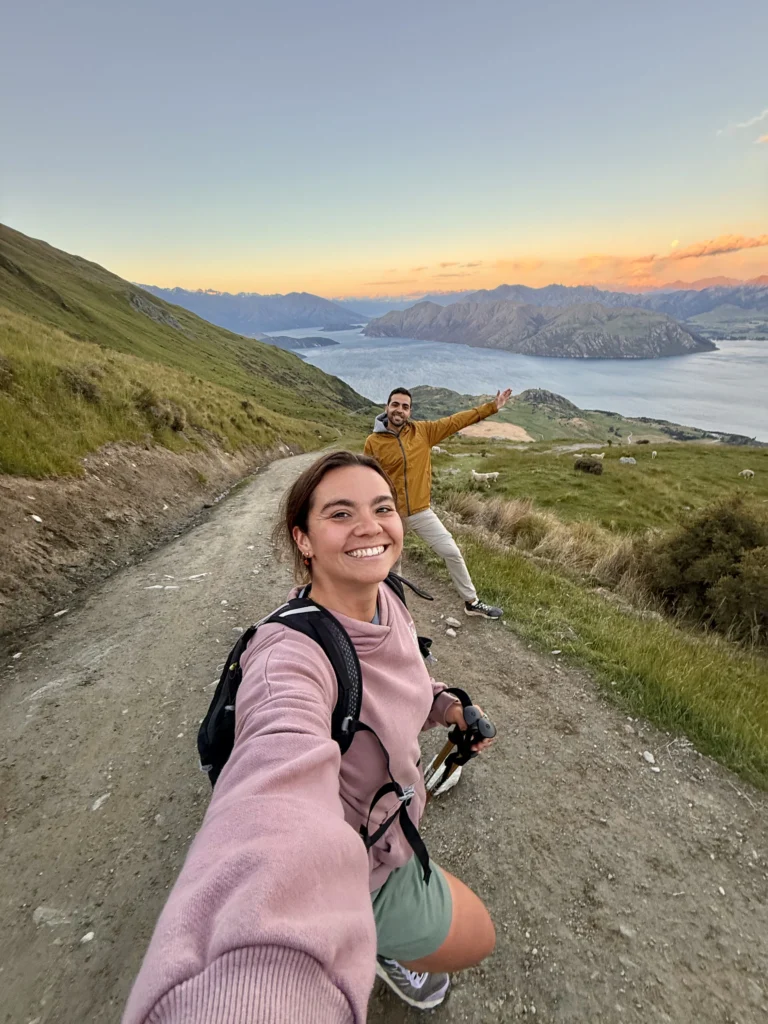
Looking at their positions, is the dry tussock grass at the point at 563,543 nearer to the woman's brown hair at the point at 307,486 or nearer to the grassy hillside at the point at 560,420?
the woman's brown hair at the point at 307,486

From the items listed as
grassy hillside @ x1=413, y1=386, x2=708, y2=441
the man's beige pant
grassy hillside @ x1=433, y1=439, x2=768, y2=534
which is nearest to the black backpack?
the man's beige pant

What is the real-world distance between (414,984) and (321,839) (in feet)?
6.56

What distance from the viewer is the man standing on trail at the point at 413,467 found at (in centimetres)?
627

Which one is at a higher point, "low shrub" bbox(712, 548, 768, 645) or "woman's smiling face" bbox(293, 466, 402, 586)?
"woman's smiling face" bbox(293, 466, 402, 586)

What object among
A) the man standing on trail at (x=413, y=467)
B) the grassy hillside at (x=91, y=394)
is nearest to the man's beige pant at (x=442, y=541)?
the man standing on trail at (x=413, y=467)

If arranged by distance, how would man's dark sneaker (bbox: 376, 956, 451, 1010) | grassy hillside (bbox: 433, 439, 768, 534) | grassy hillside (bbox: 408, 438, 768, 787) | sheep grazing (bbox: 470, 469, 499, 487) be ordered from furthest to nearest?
sheep grazing (bbox: 470, 469, 499, 487)
grassy hillside (bbox: 433, 439, 768, 534)
grassy hillside (bbox: 408, 438, 768, 787)
man's dark sneaker (bbox: 376, 956, 451, 1010)

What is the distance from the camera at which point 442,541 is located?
659 centimetres

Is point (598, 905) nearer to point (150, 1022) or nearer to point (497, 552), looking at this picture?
point (150, 1022)

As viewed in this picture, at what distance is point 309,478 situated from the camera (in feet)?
8.14

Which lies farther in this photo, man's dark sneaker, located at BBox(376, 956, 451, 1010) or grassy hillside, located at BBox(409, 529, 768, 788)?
grassy hillside, located at BBox(409, 529, 768, 788)

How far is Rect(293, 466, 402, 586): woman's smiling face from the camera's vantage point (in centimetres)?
219

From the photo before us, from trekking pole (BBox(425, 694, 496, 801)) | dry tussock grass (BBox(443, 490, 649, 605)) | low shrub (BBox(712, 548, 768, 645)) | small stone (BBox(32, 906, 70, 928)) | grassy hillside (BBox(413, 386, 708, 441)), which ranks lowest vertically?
grassy hillside (BBox(413, 386, 708, 441))

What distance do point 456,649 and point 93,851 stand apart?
4.11 meters

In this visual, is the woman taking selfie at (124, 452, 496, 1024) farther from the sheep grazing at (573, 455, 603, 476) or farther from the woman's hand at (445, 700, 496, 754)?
the sheep grazing at (573, 455, 603, 476)
